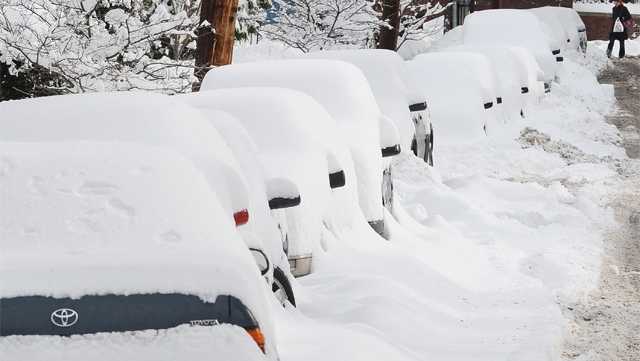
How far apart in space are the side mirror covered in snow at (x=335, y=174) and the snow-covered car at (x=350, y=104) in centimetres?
109

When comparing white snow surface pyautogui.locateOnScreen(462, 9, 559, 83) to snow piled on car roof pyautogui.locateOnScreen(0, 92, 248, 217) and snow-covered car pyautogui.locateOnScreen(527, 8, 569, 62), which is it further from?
snow piled on car roof pyautogui.locateOnScreen(0, 92, 248, 217)

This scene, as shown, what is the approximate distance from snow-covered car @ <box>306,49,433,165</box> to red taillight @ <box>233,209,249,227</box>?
862cm

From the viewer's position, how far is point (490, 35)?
1162 inches

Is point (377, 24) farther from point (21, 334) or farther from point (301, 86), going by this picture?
point (21, 334)

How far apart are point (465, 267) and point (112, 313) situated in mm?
6576

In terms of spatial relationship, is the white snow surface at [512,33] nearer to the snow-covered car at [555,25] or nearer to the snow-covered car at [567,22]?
the snow-covered car at [555,25]

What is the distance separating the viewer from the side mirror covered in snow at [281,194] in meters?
7.42

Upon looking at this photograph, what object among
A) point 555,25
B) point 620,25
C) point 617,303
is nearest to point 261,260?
point 617,303

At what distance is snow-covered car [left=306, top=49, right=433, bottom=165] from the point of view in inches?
600

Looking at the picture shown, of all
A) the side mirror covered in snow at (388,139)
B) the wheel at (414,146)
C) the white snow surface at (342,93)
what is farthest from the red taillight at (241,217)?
the wheel at (414,146)

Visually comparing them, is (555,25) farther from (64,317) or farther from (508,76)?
(64,317)

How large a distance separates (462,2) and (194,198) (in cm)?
3917

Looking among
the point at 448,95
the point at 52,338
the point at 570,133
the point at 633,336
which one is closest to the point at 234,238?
the point at 52,338

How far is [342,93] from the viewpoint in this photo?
37.4 feet
